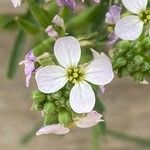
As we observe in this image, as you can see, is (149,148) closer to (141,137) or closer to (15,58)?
(141,137)

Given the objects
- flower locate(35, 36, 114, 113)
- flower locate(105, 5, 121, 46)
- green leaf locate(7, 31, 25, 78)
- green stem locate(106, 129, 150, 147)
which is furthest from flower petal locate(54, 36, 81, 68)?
green stem locate(106, 129, 150, 147)

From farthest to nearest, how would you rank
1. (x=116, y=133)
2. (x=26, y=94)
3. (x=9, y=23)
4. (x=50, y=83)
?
(x=26, y=94) → (x=116, y=133) → (x=9, y=23) → (x=50, y=83)

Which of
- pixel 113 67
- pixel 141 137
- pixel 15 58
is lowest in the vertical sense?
pixel 141 137

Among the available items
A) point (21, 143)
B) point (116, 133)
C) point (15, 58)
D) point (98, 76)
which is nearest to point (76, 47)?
point (98, 76)

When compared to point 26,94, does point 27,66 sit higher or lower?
higher

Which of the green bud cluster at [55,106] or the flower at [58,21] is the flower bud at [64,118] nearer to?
the green bud cluster at [55,106]

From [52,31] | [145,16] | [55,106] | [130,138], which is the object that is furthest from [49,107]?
[130,138]

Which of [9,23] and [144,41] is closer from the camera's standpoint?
[144,41]

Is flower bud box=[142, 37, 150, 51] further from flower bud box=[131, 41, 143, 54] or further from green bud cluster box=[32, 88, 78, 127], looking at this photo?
green bud cluster box=[32, 88, 78, 127]
